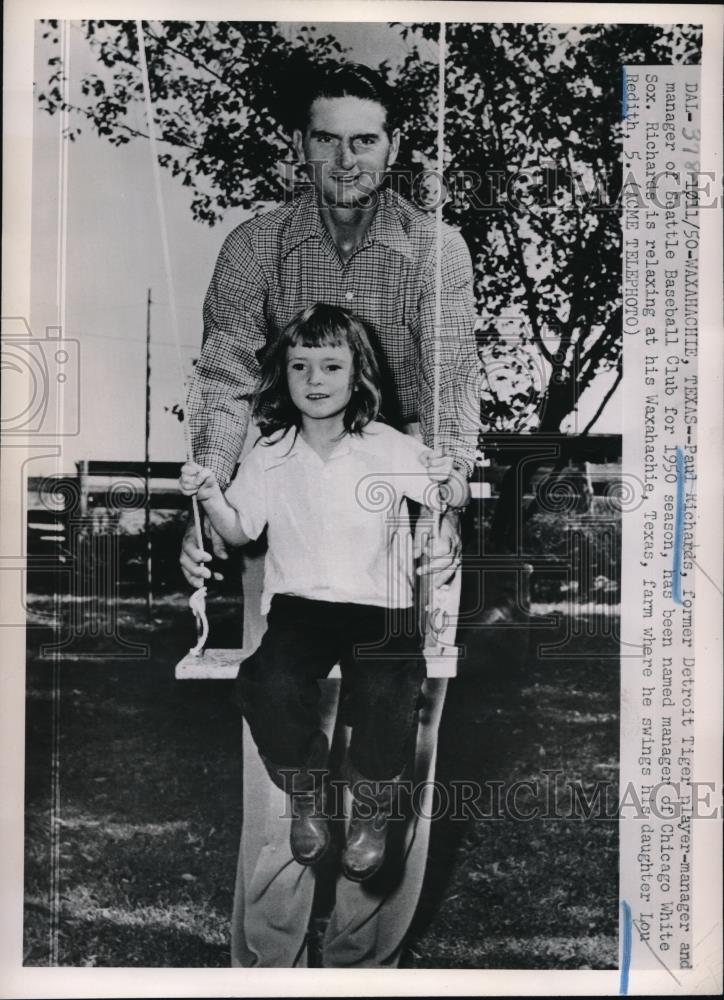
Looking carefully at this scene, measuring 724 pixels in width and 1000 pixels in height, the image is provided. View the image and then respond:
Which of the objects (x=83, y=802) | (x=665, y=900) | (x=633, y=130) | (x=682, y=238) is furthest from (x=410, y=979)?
(x=633, y=130)

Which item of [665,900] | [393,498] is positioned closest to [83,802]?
[393,498]

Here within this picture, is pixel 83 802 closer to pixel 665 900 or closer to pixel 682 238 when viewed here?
pixel 665 900

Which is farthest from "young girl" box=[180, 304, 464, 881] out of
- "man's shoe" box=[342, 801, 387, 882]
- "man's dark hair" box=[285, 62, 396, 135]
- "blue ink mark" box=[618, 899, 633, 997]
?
"blue ink mark" box=[618, 899, 633, 997]

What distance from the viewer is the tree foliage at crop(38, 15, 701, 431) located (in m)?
1.94

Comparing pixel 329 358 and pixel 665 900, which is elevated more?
pixel 329 358

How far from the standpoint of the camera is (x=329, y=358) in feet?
6.32

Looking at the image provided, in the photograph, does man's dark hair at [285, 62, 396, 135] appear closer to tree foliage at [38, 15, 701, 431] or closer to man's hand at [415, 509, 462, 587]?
tree foliage at [38, 15, 701, 431]

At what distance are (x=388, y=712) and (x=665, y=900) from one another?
Result: 2.77ft

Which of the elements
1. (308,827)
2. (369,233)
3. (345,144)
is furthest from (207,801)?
(345,144)

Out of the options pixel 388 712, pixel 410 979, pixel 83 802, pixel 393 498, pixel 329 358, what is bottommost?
pixel 410 979

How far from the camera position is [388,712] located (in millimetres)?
1914

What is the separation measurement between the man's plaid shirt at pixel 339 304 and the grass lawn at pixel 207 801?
495 mm

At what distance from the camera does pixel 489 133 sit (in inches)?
76.7

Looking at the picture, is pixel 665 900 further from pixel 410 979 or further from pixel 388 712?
pixel 388 712
